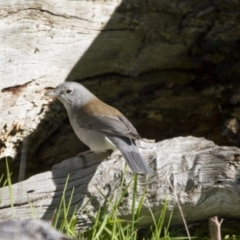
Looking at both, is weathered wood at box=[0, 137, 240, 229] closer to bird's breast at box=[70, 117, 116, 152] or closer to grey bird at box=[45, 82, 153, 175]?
grey bird at box=[45, 82, 153, 175]

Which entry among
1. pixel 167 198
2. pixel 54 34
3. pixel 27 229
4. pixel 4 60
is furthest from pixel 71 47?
pixel 27 229

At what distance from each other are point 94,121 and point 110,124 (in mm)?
290

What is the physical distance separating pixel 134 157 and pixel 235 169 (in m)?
0.78

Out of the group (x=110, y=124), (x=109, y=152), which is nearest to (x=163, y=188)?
(x=109, y=152)

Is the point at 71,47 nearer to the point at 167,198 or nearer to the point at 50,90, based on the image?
the point at 50,90

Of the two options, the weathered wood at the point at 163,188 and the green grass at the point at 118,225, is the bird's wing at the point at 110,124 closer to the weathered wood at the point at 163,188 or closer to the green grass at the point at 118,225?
the weathered wood at the point at 163,188

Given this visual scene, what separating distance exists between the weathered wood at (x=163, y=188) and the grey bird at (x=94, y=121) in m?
0.43

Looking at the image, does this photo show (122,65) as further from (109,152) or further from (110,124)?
(109,152)

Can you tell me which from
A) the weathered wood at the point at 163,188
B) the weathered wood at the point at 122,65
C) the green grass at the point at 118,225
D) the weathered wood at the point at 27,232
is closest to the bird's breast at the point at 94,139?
the weathered wood at the point at 122,65

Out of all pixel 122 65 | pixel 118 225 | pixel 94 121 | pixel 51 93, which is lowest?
pixel 118 225

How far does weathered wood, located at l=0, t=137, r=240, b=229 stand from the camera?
530 centimetres

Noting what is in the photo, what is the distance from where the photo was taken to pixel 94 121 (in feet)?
22.2

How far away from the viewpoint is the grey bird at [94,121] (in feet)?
20.5

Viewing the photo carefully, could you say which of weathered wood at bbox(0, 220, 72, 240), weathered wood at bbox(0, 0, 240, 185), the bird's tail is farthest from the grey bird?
weathered wood at bbox(0, 220, 72, 240)
